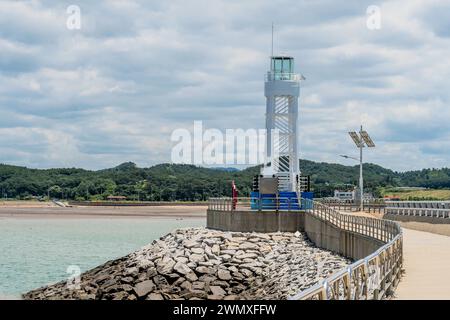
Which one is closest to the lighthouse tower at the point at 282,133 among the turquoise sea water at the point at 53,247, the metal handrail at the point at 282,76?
the metal handrail at the point at 282,76

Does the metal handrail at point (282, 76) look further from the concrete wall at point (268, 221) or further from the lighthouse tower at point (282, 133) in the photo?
the concrete wall at point (268, 221)

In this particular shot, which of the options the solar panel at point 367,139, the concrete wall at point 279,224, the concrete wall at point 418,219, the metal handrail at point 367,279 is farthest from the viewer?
the solar panel at point 367,139

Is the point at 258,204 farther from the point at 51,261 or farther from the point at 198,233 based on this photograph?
the point at 51,261

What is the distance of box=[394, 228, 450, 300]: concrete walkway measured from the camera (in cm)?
1711

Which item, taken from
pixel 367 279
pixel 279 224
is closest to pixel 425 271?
pixel 367 279

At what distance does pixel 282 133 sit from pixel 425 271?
28.7 m

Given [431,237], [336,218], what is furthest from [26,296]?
[431,237]

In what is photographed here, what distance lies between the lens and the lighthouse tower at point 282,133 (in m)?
49.3

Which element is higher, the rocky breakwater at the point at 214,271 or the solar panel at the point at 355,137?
the solar panel at the point at 355,137

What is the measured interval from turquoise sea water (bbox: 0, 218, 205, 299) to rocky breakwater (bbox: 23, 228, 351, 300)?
3.95 metres

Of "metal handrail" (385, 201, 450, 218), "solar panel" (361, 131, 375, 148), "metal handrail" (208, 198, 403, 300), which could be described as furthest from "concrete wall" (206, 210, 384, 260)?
"solar panel" (361, 131, 375, 148)

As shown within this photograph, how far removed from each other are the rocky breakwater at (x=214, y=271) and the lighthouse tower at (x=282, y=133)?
7.22m

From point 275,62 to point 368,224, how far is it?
2098cm
